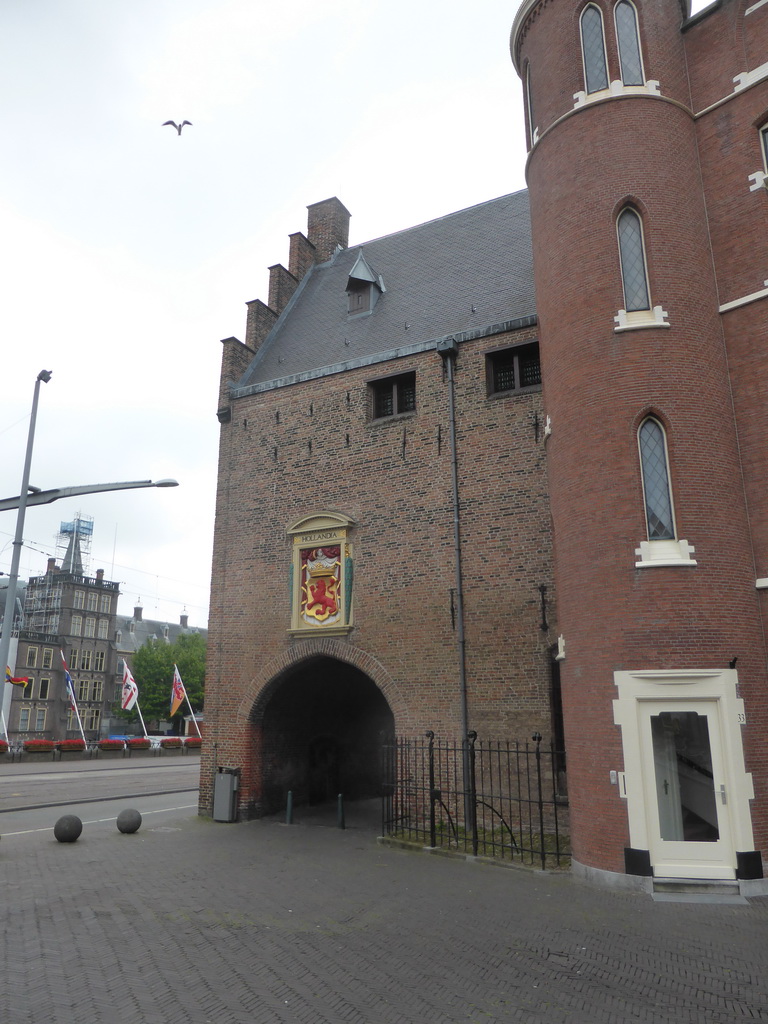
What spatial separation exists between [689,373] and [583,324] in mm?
1804

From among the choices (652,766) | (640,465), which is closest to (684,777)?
(652,766)

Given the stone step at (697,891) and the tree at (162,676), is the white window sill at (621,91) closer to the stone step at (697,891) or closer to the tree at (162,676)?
the stone step at (697,891)

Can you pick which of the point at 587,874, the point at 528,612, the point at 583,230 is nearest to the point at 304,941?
the point at 587,874

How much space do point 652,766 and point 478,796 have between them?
4.31 meters

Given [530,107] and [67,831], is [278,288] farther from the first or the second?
[67,831]

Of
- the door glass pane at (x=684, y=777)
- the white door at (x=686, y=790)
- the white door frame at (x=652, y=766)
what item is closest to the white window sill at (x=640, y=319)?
the white door frame at (x=652, y=766)

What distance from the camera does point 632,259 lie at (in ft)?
39.1

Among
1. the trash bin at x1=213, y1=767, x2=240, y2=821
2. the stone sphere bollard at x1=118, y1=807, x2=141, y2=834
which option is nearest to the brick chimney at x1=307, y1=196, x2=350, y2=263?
the trash bin at x1=213, y1=767, x2=240, y2=821

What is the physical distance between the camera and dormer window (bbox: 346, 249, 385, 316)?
19.4 meters

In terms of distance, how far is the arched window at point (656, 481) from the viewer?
10.7m

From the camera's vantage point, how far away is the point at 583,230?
12.1 metres

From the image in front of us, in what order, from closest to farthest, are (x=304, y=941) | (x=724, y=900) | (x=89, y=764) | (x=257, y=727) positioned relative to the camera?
(x=304, y=941)
(x=724, y=900)
(x=257, y=727)
(x=89, y=764)

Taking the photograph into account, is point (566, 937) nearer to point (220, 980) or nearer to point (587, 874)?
point (587, 874)

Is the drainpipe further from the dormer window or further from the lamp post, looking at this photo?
the lamp post
